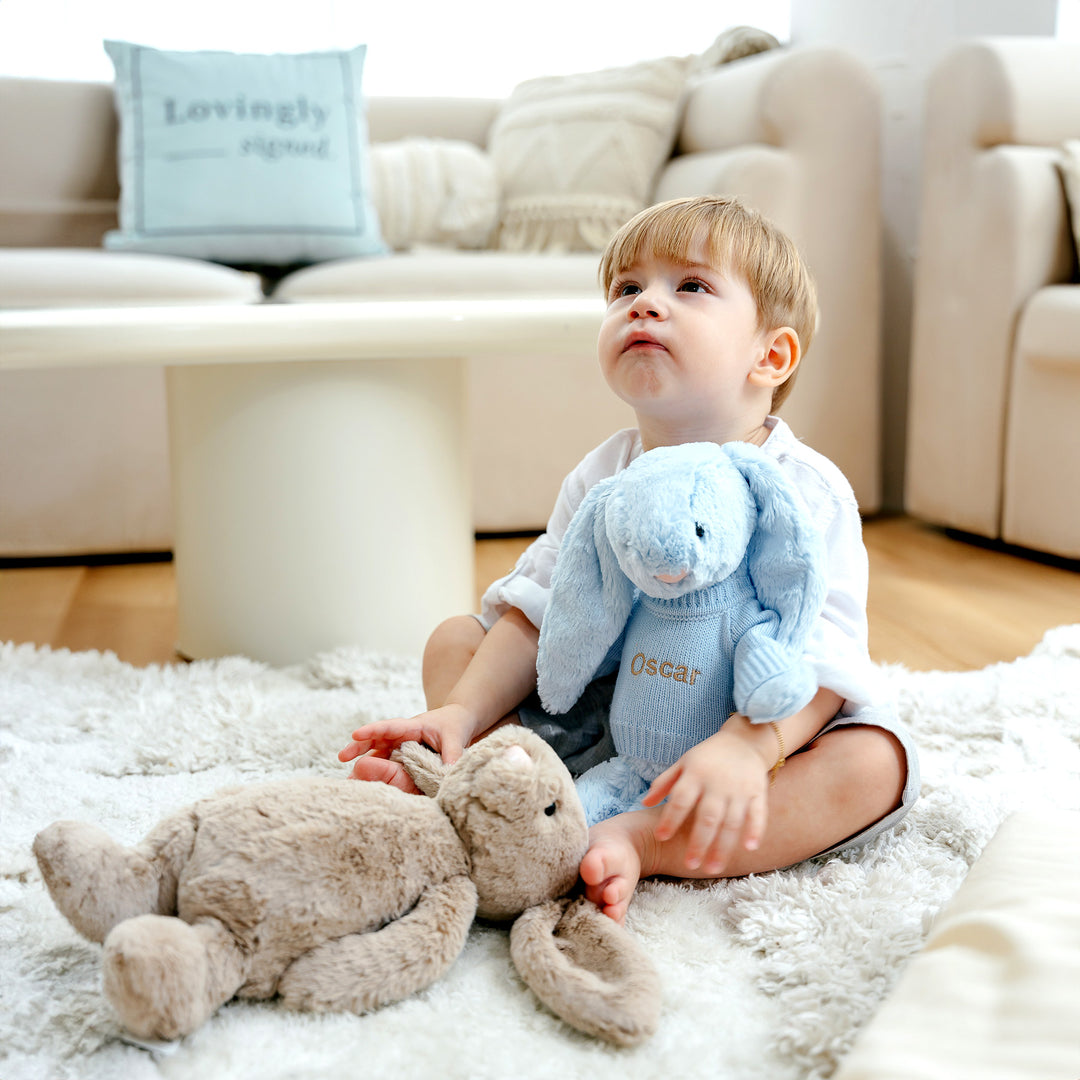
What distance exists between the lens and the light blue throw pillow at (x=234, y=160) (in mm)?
1961

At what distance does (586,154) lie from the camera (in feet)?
6.86

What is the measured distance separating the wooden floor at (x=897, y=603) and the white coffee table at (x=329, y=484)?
0.18 metres

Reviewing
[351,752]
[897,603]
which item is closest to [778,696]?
[351,752]

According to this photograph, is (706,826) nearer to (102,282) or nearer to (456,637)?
(456,637)

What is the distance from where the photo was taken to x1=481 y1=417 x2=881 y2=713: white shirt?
0.70m

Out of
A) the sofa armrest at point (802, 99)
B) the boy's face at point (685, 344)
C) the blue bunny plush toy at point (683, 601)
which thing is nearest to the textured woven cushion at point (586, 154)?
the sofa armrest at point (802, 99)

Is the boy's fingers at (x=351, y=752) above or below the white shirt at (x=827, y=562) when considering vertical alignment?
below

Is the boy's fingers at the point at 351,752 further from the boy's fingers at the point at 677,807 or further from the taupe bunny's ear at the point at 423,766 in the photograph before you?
the boy's fingers at the point at 677,807

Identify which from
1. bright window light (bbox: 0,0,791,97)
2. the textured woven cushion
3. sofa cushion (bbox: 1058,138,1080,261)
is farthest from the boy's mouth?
bright window light (bbox: 0,0,791,97)

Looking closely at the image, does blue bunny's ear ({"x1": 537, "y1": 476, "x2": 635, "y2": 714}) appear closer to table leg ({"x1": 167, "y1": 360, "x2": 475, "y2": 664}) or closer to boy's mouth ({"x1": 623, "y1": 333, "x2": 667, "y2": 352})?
boy's mouth ({"x1": 623, "y1": 333, "x2": 667, "y2": 352})

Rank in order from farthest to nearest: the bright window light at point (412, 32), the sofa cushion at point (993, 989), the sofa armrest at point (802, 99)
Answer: the bright window light at point (412, 32), the sofa armrest at point (802, 99), the sofa cushion at point (993, 989)

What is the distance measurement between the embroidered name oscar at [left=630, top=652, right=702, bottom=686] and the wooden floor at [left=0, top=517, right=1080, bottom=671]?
2.12 ft

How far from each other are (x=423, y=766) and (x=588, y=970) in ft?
0.56

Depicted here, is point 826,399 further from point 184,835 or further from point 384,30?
point 184,835
